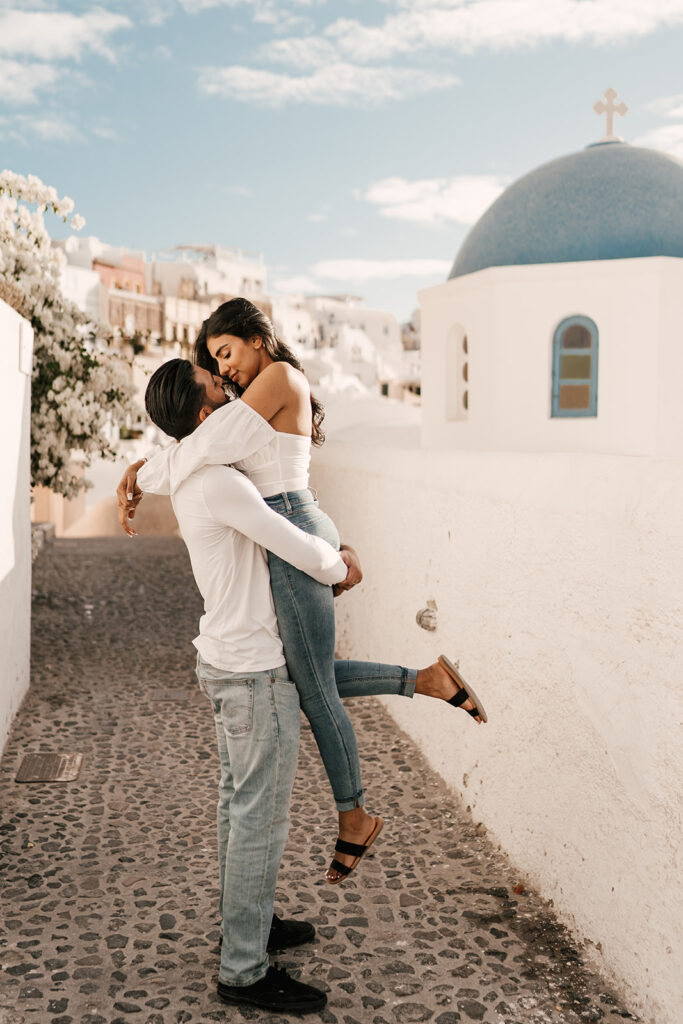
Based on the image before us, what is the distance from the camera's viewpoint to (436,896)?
3457 mm

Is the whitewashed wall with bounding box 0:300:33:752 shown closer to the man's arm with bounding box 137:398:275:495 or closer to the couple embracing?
the couple embracing

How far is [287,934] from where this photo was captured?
3062 mm

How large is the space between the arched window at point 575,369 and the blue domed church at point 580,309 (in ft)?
0.04

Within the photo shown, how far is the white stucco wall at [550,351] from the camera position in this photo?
9.05m

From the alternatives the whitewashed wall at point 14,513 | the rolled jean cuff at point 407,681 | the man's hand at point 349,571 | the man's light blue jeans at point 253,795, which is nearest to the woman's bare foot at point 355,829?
the man's light blue jeans at point 253,795

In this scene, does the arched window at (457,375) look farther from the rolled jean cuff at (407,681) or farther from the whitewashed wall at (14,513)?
the rolled jean cuff at (407,681)

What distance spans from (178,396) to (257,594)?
63 cm

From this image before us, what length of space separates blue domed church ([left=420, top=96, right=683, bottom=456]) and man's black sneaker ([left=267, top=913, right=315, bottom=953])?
7.13 m

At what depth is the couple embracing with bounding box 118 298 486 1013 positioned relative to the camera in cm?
246

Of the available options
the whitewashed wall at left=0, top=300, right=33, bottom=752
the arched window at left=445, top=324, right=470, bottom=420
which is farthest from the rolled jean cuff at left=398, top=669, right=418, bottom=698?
the arched window at left=445, top=324, right=470, bottom=420

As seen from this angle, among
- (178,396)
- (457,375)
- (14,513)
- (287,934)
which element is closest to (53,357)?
(14,513)

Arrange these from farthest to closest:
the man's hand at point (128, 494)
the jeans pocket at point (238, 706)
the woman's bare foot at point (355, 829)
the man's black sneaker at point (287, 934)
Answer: the man's black sneaker at point (287, 934)
the man's hand at point (128, 494)
the woman's bare foot at point (355, 829)
the jeans pocket at point (238, 706)

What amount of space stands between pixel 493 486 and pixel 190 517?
177 cm

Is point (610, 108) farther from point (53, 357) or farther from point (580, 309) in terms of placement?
point (53, 357)
